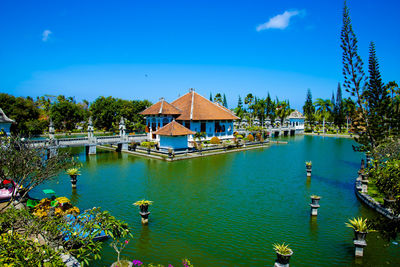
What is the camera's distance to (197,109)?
3222 cm

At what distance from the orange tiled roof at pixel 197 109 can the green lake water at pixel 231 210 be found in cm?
1036

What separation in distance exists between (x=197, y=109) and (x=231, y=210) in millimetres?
21350

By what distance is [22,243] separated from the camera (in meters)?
4.51

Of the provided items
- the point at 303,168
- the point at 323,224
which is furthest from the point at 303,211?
the point at 303,168

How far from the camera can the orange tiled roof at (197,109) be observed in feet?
103

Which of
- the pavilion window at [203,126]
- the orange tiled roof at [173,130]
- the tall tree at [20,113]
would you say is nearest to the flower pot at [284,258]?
the orange tiled roof at [173,130]

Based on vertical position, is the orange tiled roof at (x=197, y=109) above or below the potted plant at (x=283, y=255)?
above

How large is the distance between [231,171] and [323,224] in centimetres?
945

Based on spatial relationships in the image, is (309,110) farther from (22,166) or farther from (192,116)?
(22,166)

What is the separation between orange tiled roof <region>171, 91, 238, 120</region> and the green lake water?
10.4m

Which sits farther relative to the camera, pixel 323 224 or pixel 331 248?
pixel 323 224

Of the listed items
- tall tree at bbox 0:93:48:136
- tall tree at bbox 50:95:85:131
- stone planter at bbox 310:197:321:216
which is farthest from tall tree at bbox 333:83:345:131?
tall tree at bbox 0:93:48:136

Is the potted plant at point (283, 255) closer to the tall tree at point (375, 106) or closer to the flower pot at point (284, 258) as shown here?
the flower pot at point (284, 258)

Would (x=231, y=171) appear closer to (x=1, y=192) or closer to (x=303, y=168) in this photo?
(x=303, y=168)
